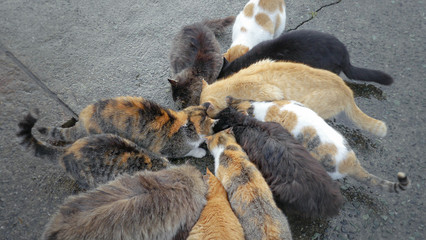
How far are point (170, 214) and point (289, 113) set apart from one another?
1.33 m

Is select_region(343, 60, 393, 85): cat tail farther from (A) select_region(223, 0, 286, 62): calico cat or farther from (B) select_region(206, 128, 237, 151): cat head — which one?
(B) select_region(206, 128, 237, 151): cat head

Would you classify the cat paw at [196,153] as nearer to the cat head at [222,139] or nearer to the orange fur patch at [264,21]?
the cat head at [222,139]

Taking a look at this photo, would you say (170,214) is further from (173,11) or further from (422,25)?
(422,25)

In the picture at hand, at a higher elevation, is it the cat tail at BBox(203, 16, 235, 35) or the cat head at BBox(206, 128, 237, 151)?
the cat tail at BBox(203, 16, 235, 35)

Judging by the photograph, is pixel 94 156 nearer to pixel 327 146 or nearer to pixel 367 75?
pixel 327 146

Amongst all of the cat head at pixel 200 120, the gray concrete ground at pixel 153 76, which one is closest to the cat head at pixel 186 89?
the gray concrete ground at pixel 153 76

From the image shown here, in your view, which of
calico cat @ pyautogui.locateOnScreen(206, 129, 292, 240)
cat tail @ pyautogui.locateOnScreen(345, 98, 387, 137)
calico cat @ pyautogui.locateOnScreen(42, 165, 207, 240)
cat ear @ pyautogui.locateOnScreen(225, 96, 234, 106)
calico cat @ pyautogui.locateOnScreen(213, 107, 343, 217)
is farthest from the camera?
cat ear @ pyautogui.locateOnScreen(225, 96, 234, 106)

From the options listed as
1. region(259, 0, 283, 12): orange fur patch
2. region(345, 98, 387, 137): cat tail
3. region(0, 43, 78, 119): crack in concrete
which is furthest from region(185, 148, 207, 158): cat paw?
region(259, 0, 283, 12): orange fur patch

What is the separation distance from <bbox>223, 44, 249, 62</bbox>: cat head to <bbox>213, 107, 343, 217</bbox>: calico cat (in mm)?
1453

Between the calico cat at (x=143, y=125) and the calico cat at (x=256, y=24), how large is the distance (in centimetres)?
125

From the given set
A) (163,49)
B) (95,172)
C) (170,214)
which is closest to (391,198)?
(170,214)

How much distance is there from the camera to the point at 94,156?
7.98 feet

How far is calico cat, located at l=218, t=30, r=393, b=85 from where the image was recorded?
3.29 m

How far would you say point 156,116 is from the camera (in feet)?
9.11
